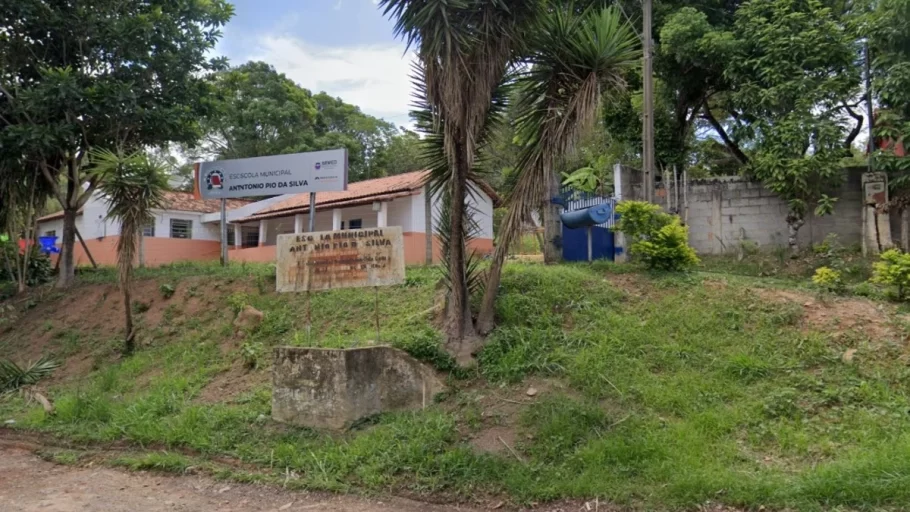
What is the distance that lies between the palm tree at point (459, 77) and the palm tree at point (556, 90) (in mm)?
316

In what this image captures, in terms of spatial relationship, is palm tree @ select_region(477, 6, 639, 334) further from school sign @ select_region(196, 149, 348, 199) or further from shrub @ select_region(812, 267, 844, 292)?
school sign @ select_region(196, 149, 348, 199)

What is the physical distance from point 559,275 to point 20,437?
7453mm

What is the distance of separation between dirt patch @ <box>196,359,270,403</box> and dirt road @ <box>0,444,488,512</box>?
1655 millimetres

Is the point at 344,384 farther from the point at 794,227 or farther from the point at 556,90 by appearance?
the point at 794,227

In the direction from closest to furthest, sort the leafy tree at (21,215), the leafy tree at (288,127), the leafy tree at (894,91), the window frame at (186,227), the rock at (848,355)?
the rock at (848,355), the leafy tree at (894,91), the leafy tree at (21,215), the window frame at (186,227), the leafy tree at (288,127)

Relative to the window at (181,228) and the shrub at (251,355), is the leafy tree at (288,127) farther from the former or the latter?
the shrub at (251,355)

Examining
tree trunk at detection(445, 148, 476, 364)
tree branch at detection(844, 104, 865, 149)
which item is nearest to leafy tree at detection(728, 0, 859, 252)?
tree branch at detection(844, 104, 865, 149)

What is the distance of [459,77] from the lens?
22.7 feet

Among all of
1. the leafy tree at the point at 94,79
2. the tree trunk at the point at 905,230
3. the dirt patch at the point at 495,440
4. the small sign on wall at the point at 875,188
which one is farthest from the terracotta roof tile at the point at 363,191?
the dirt patch at the point at 495,440

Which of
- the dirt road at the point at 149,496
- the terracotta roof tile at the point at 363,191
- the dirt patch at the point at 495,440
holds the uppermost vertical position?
the terracotta roof tile at the point at 363,191

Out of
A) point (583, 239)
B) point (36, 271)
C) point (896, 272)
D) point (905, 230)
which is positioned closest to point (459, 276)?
point (583, 239)

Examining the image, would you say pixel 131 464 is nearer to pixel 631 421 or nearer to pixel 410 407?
pixel 410 407

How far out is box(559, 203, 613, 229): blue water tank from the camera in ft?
33.9

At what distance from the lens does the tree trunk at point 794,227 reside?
12.6 meters
